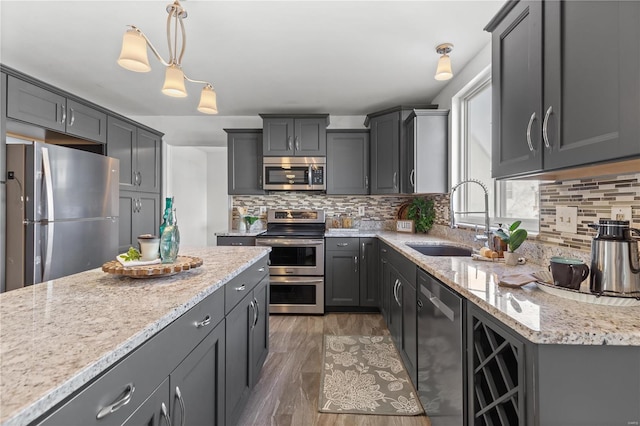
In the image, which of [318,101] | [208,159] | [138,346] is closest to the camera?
[138,346]

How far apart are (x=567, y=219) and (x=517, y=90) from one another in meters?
0.67

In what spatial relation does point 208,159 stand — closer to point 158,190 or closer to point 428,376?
point 158,190

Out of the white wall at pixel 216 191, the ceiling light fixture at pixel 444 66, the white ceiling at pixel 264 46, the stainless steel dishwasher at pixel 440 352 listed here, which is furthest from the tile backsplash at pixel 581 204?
the white wall at pixel 216 191

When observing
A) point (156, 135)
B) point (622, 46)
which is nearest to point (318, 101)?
point (156, 135)

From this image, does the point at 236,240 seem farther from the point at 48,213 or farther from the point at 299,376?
the point at 299,376

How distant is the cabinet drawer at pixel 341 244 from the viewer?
10.8 feet

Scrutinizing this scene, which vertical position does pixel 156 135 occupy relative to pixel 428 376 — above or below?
above

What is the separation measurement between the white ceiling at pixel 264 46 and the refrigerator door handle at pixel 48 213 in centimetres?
89

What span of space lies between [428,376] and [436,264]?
59 centimetres

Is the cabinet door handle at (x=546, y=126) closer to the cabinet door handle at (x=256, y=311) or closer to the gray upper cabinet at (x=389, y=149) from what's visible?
the cabinet door handle at (x=256, y=311)

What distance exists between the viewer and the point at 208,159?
531cm

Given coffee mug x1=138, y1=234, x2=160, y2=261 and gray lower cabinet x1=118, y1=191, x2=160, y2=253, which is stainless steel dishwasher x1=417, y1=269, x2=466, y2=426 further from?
gray lower cabinet x1=118, y1=191, x2=160, y2=253

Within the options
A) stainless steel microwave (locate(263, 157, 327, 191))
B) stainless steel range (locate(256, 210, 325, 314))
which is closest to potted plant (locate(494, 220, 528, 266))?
stainless steel range (locate(256, 210, 325, 314))

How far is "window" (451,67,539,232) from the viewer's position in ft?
6.45
